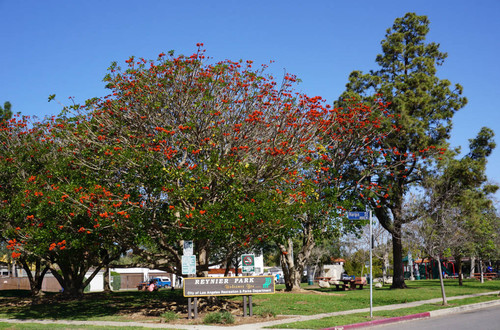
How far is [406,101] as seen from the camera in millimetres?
30609

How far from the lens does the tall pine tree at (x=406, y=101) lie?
29984mm

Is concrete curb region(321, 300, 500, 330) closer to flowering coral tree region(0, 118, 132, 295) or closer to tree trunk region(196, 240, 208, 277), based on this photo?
tree trunk region(196, 240, 208, 277)

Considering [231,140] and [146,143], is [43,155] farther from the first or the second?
[231,140]

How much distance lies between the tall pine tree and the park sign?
14546 millimetres

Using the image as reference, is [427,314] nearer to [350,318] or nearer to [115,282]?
[350,318]

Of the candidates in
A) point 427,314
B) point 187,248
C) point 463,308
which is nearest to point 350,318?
point 427,314

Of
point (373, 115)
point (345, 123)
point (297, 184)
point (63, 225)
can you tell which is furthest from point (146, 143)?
point (373, 115)

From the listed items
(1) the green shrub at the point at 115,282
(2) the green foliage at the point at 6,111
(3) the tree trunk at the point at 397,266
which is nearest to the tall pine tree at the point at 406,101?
(3) the tree trunk at the point at 397,266

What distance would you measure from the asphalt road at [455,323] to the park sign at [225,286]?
14.2ft

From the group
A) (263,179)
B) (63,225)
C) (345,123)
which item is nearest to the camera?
(63,225)

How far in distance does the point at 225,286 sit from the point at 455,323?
7.27 m

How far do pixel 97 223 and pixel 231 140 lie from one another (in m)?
5.45

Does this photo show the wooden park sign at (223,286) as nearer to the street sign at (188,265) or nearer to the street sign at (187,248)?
the street sign at (188,265)

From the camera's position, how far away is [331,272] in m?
51.4
